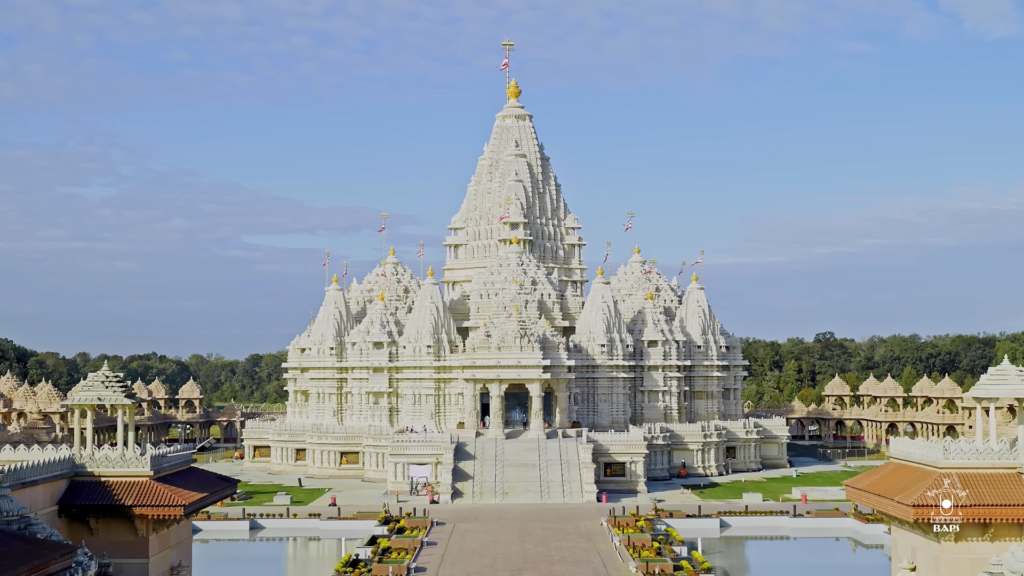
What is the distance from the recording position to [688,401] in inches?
2881

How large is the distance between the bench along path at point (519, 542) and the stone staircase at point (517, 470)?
138cm

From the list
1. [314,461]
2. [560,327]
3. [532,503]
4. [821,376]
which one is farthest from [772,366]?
[532,503]

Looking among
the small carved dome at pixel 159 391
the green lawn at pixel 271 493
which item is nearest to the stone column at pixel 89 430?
the green lawn at pixel 271 493

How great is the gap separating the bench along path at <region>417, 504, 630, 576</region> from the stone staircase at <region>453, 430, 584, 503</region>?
54.5 inches

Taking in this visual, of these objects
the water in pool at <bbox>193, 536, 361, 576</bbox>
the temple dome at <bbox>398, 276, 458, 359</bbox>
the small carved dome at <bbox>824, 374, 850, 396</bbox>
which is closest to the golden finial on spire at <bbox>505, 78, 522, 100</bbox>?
the temple dome at <bbox>398, 276, 458, 359</bbox>

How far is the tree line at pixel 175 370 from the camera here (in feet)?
360

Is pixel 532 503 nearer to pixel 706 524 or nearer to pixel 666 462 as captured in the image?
pixel 706 524

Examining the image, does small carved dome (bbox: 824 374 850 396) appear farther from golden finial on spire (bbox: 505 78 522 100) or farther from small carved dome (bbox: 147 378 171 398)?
small carved dome (bbox: 147 378 171 398)

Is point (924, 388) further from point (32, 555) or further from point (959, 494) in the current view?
point (32, 555)

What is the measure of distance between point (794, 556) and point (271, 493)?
2575 centimetres

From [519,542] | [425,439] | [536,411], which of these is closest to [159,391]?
[425,439]

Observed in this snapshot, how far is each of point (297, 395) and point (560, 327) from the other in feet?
54.8

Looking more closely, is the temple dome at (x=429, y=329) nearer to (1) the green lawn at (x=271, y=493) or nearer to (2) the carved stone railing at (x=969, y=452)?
(1) the green lawn at (x=271, y=493)

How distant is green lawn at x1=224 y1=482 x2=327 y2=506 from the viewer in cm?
5700
